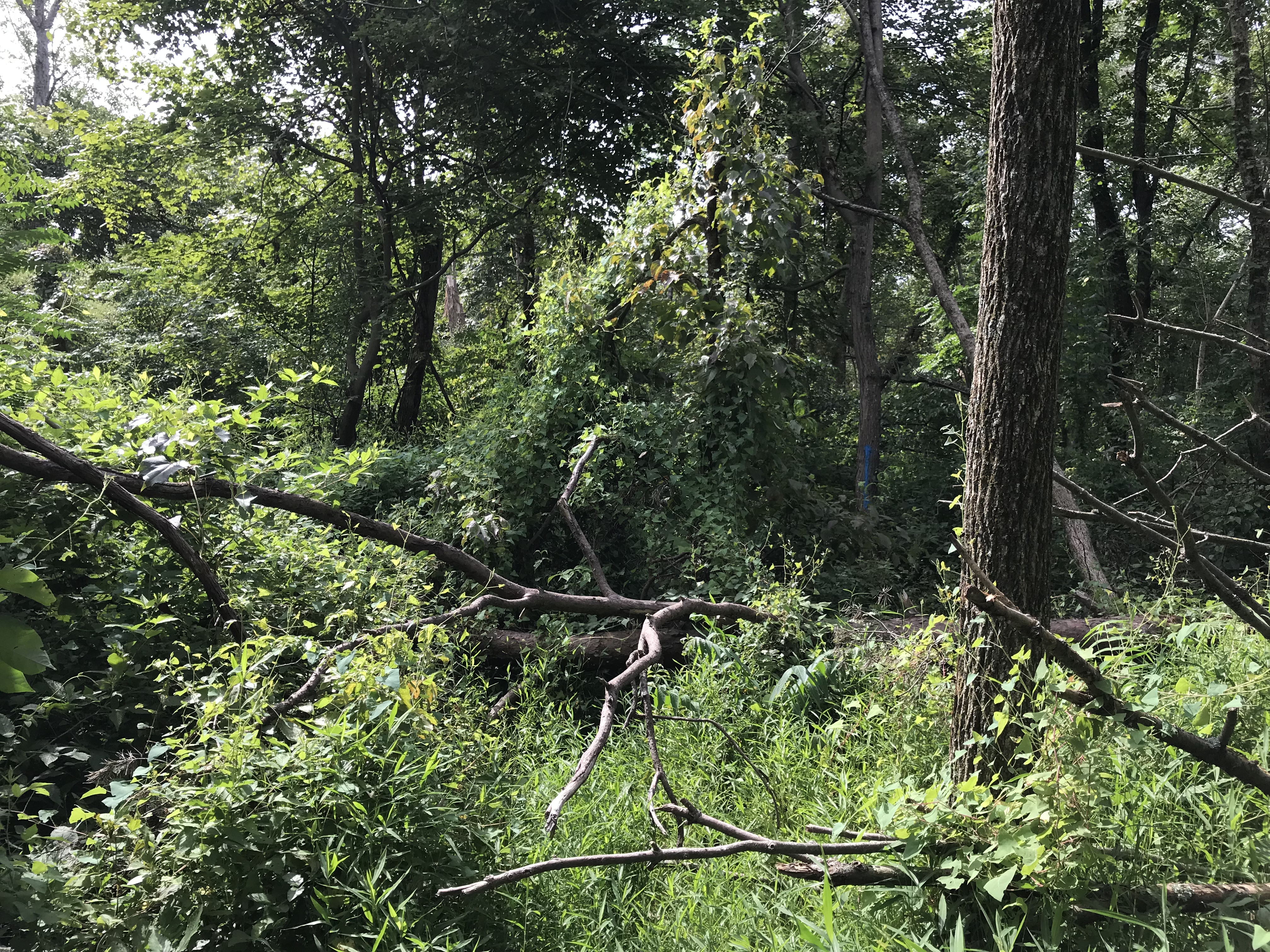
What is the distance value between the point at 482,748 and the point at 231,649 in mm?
1127

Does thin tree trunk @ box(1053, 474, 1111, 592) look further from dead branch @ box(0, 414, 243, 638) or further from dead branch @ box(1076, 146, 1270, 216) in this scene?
dead branch @ box(0, 414, 243, 638)

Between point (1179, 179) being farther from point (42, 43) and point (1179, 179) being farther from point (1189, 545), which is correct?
point (42, 43)

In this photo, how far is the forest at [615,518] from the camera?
2199 millimetres

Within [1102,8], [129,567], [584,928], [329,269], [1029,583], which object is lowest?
[584,928]

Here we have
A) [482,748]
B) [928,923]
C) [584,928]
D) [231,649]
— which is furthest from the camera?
[231,649]

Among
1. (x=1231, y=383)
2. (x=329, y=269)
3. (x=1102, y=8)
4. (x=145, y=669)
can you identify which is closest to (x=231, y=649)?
(x=145, y=669)

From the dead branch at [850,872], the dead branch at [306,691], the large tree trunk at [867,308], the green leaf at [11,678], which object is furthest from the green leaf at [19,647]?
the large tree trunk at [867,308]

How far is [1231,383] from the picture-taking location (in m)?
10.8

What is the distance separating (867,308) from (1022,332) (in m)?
8.22

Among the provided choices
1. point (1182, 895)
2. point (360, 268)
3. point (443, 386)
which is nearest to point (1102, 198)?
point (443, 386)

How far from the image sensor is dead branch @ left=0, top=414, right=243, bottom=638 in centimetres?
296

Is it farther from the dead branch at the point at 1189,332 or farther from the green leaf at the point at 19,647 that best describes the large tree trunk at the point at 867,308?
the green leaf at the point at 19,647

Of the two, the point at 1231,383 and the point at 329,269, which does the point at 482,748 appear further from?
the point at 1231,383

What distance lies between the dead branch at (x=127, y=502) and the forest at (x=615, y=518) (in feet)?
0.07
